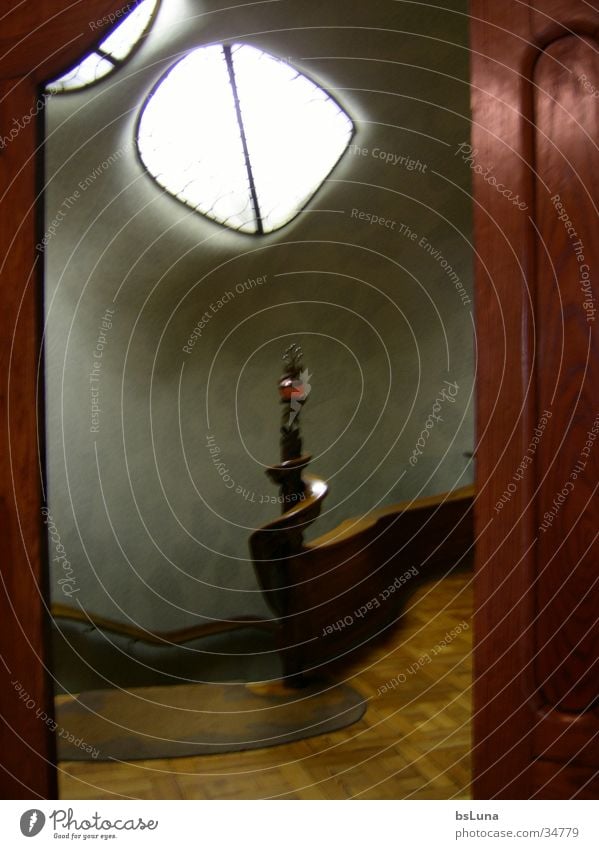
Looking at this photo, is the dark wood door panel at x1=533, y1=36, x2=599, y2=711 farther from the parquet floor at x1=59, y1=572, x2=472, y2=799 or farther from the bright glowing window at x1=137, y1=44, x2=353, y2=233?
the bright glowing window at x1=137, y1=44, x2=353, y2=233

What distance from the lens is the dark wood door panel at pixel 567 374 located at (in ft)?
2.56

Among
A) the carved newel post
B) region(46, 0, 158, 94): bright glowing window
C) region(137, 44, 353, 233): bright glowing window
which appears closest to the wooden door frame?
region(46, 0, 158, 94): bright glowing window

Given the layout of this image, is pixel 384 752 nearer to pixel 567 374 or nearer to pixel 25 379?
pixel 567 374

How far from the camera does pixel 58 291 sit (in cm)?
93

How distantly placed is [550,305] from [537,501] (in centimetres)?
20

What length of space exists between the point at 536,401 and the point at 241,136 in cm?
50

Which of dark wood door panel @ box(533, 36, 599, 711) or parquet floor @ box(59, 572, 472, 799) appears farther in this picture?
parquet floor @ box(59, 572, 472, 799)

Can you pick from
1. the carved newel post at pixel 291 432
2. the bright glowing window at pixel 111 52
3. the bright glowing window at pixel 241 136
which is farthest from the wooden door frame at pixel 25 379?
the carved newel post at pixel 291 432

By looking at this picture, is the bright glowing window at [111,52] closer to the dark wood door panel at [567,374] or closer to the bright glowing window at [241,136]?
the bright glowing window at [241,136]

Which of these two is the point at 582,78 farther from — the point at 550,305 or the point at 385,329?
the point at 385,329

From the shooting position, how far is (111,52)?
881 mm

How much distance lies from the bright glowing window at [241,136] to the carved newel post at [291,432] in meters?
0.18

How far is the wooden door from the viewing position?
0.79 meters

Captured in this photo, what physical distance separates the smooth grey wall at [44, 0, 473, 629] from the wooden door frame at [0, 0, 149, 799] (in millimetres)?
37
